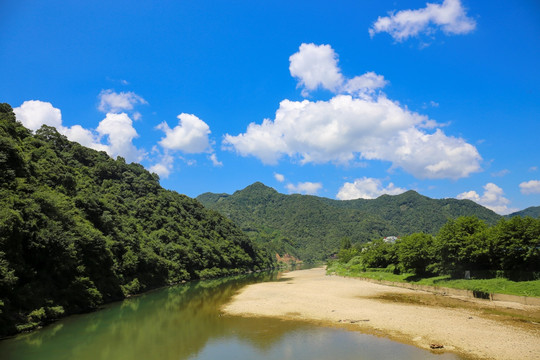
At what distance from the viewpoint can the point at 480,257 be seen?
134ft

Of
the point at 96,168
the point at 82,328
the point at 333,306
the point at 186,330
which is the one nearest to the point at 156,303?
the point at 82,328

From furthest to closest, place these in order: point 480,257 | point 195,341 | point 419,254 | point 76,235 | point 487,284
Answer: point 419,254, point 480,257, point 76,235, point 487,284, point 195,341

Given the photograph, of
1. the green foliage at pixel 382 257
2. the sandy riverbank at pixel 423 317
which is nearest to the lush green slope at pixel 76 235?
the sandy riverbank at pixel 423 317

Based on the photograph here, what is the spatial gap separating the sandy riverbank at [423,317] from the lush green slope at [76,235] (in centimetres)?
1880

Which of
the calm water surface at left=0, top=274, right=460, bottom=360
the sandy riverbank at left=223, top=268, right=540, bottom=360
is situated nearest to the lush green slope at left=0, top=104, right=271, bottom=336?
the calm water surface at left=0, top=274, right=460, bottom=360

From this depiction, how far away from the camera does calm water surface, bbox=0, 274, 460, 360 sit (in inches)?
814

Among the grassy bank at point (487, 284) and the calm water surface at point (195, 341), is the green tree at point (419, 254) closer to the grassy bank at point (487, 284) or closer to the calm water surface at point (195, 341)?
the grassy bank at point (487, 284)

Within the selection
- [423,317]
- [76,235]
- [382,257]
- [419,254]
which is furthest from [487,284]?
[76,235]

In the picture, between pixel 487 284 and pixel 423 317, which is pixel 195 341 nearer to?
pixel 423 317

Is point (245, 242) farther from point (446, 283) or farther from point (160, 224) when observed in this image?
point (446, 283)

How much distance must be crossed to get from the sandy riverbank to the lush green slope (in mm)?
18797

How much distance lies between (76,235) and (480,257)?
51.7 m

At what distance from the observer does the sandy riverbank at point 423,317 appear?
20250mm

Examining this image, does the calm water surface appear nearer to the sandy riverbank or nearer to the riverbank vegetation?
the sandy riverbank
